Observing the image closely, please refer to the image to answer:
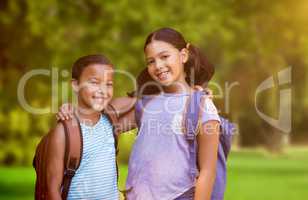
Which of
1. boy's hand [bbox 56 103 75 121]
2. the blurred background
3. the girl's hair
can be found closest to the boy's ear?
boy's hand [bbox 56 103 75 121]

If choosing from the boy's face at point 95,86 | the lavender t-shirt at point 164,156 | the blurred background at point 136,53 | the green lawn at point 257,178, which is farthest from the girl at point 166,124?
the blurred background at point 136,53

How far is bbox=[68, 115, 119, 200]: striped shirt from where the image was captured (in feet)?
8.45

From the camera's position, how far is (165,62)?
2561mm

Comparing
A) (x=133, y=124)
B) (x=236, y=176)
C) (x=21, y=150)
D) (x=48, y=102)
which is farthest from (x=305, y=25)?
(x=133, y=124)

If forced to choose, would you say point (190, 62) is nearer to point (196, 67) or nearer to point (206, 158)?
point (196, 67)

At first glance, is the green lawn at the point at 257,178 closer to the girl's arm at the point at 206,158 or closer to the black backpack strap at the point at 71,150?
the black backpack strap at the point at 71,150

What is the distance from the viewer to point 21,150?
27.6 ft

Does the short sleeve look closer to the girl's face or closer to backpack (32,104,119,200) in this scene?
the girl's face

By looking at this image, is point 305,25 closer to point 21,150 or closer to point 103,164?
point 21,150

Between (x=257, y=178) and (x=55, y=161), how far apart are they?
5588 mm

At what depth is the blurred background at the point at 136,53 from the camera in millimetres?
7438

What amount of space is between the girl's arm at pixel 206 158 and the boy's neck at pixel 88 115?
1.37 feet

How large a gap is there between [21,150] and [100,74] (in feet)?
19.6

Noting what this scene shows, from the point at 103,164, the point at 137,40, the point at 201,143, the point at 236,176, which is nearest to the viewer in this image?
the point at 201,143
